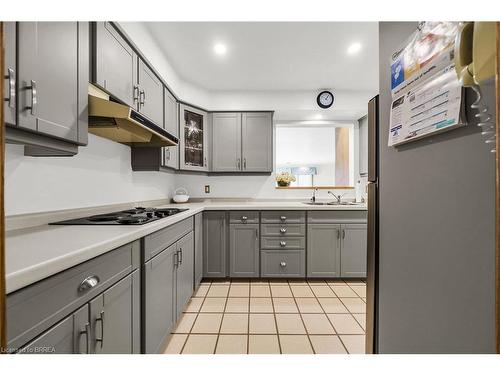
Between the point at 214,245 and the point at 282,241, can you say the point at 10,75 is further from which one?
the point at 282,241

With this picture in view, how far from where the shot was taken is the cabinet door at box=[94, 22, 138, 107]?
4.62ft

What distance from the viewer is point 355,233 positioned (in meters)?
2.82

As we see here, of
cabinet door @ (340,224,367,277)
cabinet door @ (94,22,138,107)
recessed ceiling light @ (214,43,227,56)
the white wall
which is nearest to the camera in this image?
the white wall

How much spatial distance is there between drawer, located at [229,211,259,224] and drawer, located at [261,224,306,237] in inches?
5.4

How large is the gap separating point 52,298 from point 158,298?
84 cm

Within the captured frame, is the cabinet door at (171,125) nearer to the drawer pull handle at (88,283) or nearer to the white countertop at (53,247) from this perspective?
the white countertop at (53,247)

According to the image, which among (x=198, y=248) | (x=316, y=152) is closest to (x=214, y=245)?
(x=198, y=248)

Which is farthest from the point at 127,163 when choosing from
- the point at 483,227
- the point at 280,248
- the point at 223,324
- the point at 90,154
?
the point at 483,227

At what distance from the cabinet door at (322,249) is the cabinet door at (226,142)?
4.40 feet

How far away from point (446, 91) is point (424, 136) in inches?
6.2

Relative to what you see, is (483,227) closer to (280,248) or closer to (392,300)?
(392,300)

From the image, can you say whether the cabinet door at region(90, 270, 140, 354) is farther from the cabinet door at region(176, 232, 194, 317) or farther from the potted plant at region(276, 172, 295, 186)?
the potted plant at region(276, 172, 295, 186)

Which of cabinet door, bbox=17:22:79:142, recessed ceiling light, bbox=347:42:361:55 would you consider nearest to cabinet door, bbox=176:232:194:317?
cabinet door, bbox=17:22:79:142

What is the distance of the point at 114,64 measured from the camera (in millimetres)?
1572
